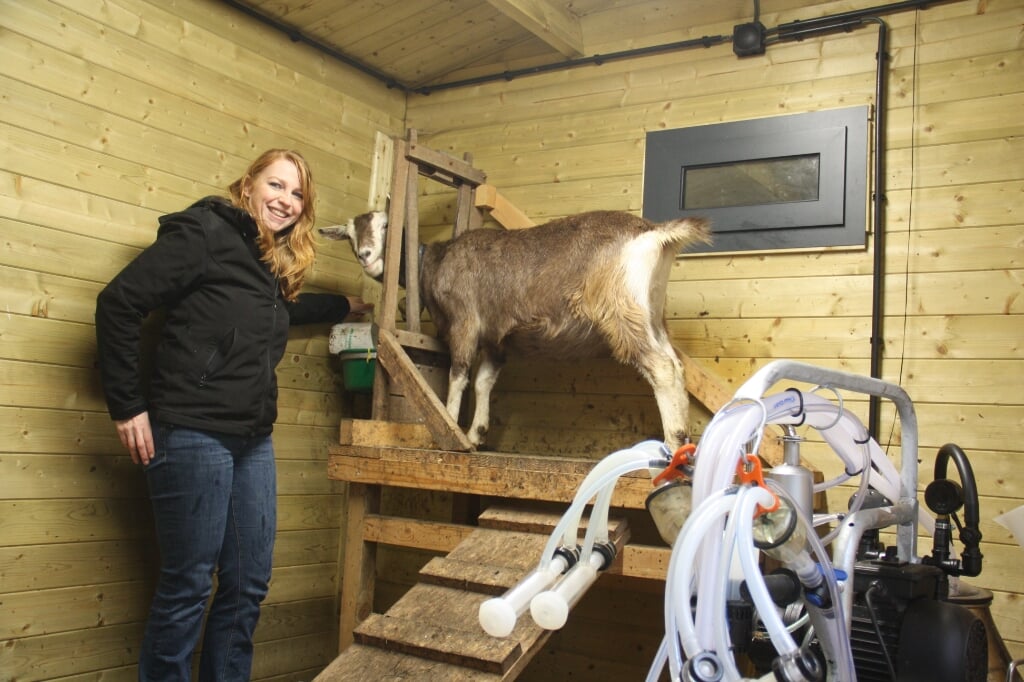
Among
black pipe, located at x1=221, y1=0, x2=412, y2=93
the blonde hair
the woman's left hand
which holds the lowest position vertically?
the woman's left hand

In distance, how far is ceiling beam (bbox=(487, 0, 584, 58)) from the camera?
3467 mm

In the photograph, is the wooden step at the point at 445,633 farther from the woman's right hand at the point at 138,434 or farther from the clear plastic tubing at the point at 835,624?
the clear plastic tubing at the point at 835,624

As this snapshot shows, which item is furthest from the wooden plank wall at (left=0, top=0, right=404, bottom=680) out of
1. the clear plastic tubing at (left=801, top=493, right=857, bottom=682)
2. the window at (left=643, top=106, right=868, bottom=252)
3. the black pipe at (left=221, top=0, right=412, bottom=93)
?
the clear plastic tubing at (left=801, top=493, right=857, bottom=682)

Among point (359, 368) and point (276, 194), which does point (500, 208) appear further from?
point (276, 194)

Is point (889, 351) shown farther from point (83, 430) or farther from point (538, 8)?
point (83, 430)

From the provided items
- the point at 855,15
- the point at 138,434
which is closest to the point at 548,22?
the point at 855,15

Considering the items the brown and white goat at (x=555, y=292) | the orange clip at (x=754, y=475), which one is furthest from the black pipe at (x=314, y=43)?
the orange clip at (x=754, y=475)

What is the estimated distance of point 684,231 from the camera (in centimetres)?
298

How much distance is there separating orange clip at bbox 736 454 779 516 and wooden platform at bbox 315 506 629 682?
113cm

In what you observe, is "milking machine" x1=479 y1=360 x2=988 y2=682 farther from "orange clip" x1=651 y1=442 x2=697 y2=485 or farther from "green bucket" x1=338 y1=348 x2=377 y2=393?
"green bucket" x1=338 y1=348 x2=377 y2=393

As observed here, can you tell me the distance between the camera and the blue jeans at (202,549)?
242 cm

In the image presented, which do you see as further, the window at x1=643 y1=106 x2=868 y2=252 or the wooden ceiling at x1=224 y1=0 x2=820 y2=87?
the wooden ceiling at x1=224 y1=0 x2=820 y2=87

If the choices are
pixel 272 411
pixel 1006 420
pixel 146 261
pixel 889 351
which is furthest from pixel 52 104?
pixel 1006 420

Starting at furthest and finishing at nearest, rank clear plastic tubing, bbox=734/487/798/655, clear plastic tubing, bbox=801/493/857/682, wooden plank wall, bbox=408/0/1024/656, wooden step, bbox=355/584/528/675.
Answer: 1. wooden plank wall, bbox=408/0/1024/656
2. wooden step, bbox=355/584/528/675
3. clear plastic tubing, bbox=801/493/857/682
4. clear plastic tubing, bbox=734/487/798/655
